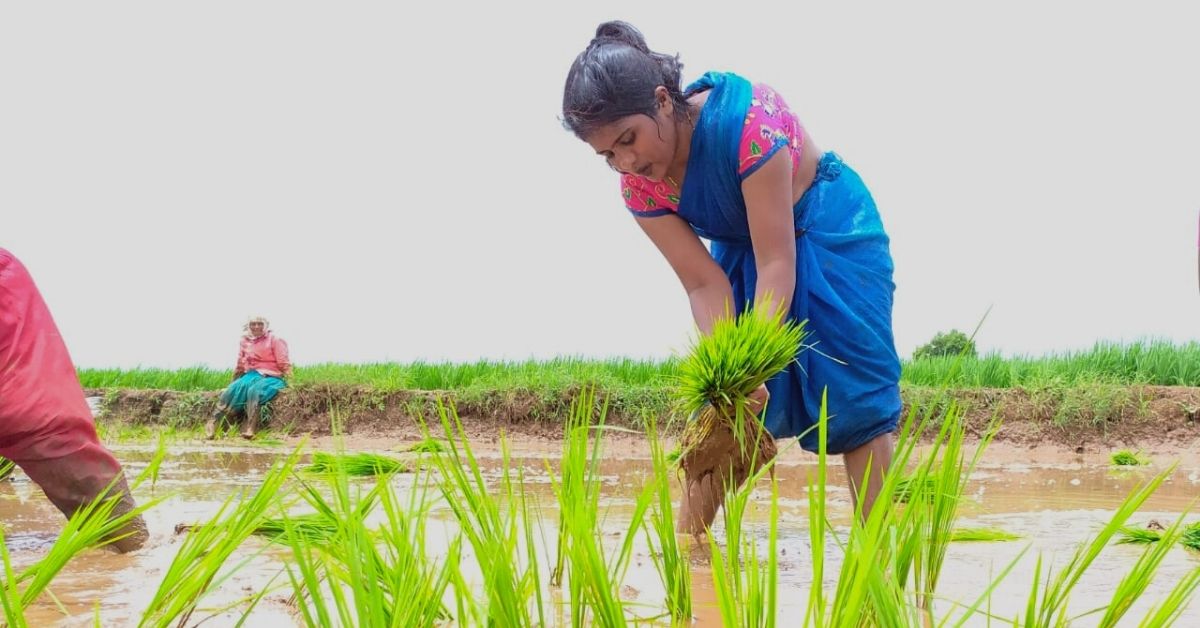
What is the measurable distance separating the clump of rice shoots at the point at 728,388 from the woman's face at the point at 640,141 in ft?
1.79

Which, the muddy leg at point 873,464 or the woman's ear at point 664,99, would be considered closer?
the woman's ear at point 664,99

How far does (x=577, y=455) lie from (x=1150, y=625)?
84cm

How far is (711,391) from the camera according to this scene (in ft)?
7.48

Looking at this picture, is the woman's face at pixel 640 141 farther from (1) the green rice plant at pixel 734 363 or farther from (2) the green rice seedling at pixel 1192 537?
(2) the green rice seedling at pixel 1192 537

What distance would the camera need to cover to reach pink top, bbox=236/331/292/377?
1016cm

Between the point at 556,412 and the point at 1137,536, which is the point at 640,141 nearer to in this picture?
the point at 1137,536

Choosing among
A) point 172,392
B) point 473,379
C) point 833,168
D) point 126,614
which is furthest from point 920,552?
point 172,392

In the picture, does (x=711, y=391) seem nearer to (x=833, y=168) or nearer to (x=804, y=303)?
(x=804, y=303)

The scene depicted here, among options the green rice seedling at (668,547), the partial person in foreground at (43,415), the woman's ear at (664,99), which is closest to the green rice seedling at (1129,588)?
the green rice seedling at (668,547)

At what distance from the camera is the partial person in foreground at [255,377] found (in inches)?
391

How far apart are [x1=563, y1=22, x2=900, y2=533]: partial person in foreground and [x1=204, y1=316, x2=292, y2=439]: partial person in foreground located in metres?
7.80

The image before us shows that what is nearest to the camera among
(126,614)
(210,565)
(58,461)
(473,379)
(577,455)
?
(210,565)

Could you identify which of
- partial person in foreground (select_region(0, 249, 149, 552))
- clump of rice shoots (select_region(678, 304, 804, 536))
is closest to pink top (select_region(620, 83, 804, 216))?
clump of rice shoots (select_region(678, 304, 804, 536))

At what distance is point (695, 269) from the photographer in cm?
290
